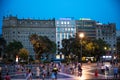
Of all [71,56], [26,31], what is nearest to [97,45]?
[71,56]

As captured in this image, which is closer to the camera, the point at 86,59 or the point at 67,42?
the point at 86,59

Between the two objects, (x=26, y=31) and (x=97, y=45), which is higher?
(x=26, y=31)

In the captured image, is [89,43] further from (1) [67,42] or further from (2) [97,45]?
(1) [67,42]

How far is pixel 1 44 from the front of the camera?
168 m

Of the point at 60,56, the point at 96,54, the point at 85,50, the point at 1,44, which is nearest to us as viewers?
the point at 85,50

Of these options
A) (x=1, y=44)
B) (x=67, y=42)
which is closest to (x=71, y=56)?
(x=67, y=42)

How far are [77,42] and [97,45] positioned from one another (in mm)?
12401

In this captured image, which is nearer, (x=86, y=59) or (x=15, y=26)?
(x=86, y=59)

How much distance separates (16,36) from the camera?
197 m

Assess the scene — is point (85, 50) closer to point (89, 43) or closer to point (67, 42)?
point (89, 43)

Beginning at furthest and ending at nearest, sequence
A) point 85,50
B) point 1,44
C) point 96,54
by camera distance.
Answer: point 1,44 < point 96,54 < point 85,50

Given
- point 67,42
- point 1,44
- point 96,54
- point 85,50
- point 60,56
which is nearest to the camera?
point 85,50

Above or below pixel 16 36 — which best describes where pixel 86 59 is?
below

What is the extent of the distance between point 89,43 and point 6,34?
281ft
